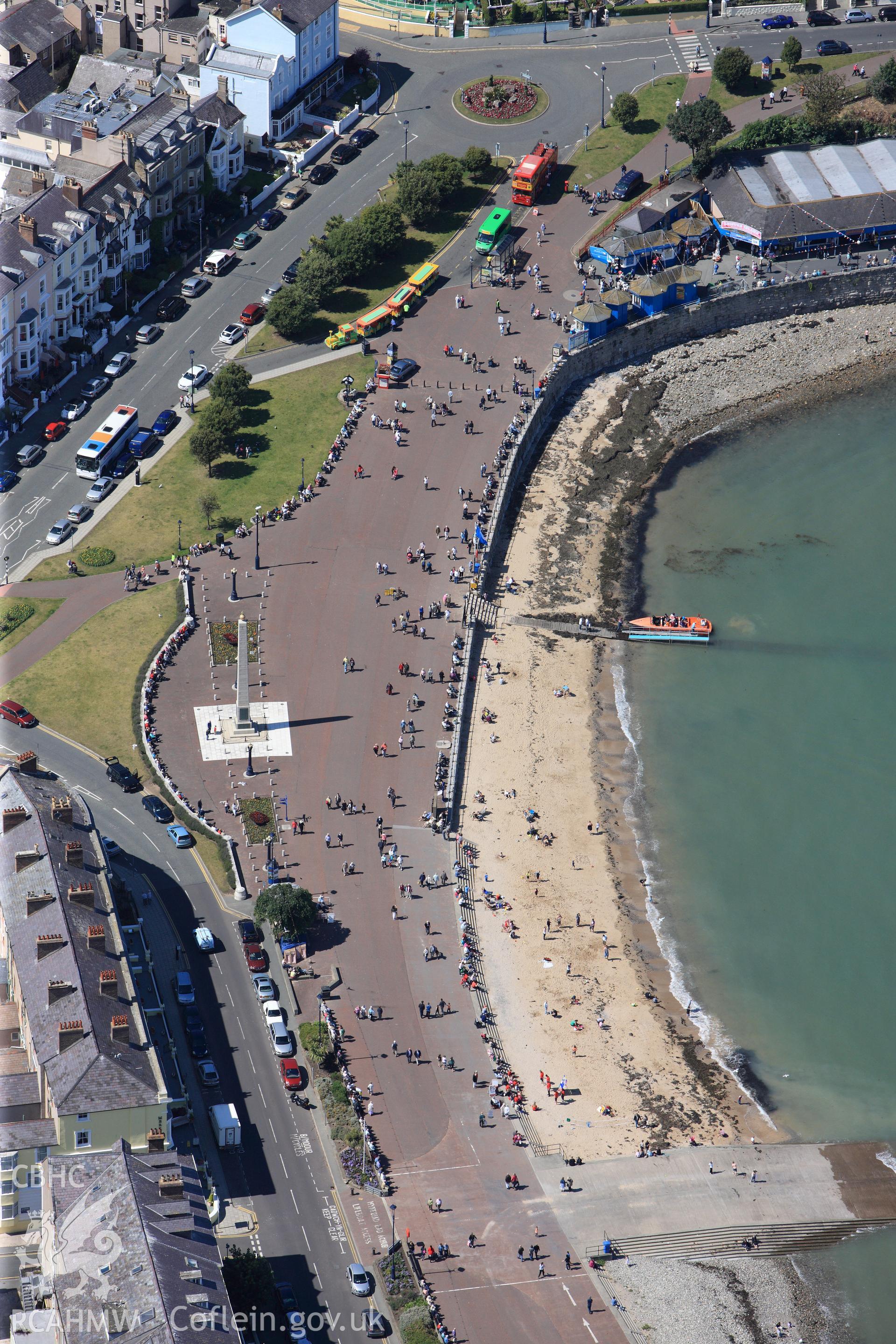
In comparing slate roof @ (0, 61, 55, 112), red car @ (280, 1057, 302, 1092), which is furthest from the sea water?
slate roof @ (0, 61, 55, 112)

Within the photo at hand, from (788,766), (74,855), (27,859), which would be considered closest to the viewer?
(27,859)

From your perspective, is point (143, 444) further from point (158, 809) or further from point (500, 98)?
point (500, 98)

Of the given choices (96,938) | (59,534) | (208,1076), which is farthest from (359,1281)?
(59,534)

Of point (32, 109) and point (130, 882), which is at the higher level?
point (32, 109)

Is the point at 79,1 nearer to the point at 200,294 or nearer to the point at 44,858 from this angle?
the point at 200,294

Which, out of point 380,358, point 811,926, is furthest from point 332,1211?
point 380,358

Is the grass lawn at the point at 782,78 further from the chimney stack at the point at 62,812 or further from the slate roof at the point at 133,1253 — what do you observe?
the slate roof at the point at 133,1253
